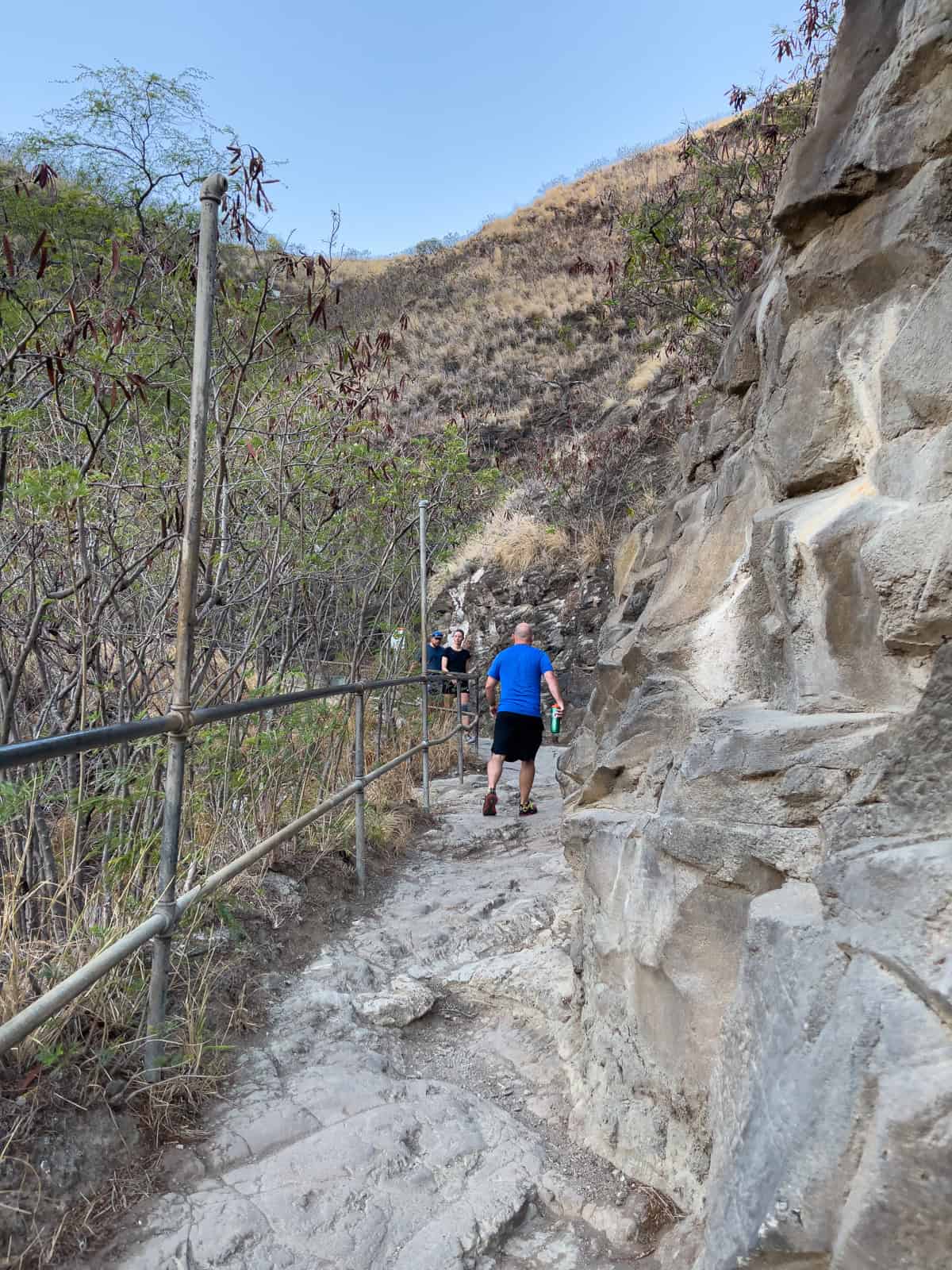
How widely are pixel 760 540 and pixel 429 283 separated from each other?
29.1 meters

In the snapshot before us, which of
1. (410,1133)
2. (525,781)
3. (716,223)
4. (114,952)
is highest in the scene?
(716,223)

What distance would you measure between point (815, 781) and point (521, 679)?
4.60 m

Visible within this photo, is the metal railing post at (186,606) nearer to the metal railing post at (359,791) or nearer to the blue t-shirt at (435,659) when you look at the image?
the metal railing post at (359,791)

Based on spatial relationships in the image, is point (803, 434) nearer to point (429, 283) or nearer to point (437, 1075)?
point (437, 1075)

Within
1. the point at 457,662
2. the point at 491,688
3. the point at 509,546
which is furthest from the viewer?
the point at 509,546

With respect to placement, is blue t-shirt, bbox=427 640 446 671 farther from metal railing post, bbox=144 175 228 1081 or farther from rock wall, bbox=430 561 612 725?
metal railing post, bbox=144 175 228 1081

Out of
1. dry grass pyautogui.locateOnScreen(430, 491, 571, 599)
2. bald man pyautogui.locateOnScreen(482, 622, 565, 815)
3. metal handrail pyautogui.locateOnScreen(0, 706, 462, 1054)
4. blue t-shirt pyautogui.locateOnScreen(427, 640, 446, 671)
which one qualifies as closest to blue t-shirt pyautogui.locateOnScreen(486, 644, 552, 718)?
bald man pyautogui.locateOnScreen(482, 622, 565, 815)

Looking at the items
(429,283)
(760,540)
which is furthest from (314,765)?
(429,283)

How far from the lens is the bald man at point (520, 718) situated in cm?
637

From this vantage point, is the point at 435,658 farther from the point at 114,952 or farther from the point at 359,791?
Result: the point at 114,952

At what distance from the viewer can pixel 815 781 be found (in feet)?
5.97

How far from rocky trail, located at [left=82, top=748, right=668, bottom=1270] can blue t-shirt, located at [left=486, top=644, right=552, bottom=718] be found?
8.45ft

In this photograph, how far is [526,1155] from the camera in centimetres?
239

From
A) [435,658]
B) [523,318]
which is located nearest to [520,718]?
[435,658]
